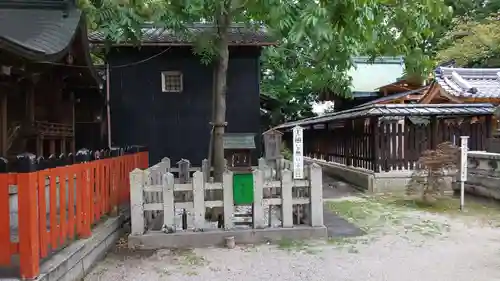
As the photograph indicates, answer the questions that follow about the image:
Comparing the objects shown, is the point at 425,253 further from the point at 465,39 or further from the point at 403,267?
the point at 465,39

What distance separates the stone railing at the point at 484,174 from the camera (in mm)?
11137

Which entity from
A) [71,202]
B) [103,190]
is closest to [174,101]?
[103,190]

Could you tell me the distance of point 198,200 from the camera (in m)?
6.98

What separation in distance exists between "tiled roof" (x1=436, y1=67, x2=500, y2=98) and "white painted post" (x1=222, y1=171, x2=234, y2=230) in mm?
10471

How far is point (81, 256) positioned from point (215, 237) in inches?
88.3

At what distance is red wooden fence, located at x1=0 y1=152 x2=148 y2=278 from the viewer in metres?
4.05

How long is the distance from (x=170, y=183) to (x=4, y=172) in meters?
2.98

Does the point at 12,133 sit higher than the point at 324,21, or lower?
lower

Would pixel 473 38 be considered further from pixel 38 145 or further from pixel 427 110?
pixel 38 145

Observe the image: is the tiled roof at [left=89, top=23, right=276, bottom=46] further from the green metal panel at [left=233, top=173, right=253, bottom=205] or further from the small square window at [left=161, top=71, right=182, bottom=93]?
the green metal panel at [left=233, top=173, right=253, bottom=205]

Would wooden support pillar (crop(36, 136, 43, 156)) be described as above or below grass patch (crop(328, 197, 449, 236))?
above

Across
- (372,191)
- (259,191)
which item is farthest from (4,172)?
(372,191)

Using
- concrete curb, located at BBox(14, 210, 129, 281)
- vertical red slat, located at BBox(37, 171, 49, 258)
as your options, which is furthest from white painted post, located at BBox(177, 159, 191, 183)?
vertical red slat, located at BBox(37, 171, 49, 258)

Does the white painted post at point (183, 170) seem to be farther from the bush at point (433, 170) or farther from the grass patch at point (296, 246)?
the bush at point (433, 170)
